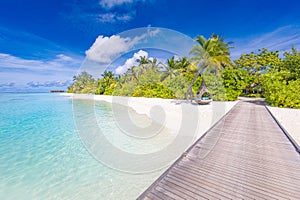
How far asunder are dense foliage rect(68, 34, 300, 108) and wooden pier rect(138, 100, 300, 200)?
8931mm

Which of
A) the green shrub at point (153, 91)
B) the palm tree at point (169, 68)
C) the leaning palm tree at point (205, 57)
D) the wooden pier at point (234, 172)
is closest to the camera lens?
the wooden pier at point (234, 172)

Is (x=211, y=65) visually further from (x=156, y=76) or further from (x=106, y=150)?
(x=106, y=150)

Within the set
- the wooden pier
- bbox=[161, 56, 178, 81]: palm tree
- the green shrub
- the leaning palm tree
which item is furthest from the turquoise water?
bbox=[161, 56, 178, 81]: palm tree

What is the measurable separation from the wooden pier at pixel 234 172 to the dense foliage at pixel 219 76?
8.93 m

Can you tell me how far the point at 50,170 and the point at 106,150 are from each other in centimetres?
199

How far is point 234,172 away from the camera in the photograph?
276 cm

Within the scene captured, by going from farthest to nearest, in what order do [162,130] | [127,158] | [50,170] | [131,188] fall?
[162,130], [127,158], [50,170], [131,188]

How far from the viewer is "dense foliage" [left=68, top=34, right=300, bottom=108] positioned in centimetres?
1185

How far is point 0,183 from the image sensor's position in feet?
13.3

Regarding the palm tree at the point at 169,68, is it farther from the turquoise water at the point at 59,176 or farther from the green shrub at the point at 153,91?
the turquoise water at the point at 59,176

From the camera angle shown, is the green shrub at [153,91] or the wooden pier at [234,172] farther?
the green shrub at [153,91]

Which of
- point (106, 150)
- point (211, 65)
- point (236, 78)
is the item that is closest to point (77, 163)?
point (106, 150)

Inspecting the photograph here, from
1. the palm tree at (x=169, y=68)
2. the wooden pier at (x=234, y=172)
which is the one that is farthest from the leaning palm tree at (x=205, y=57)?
the wooden pier at (x=234, y=172)

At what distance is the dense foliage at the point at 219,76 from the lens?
11.9 m
